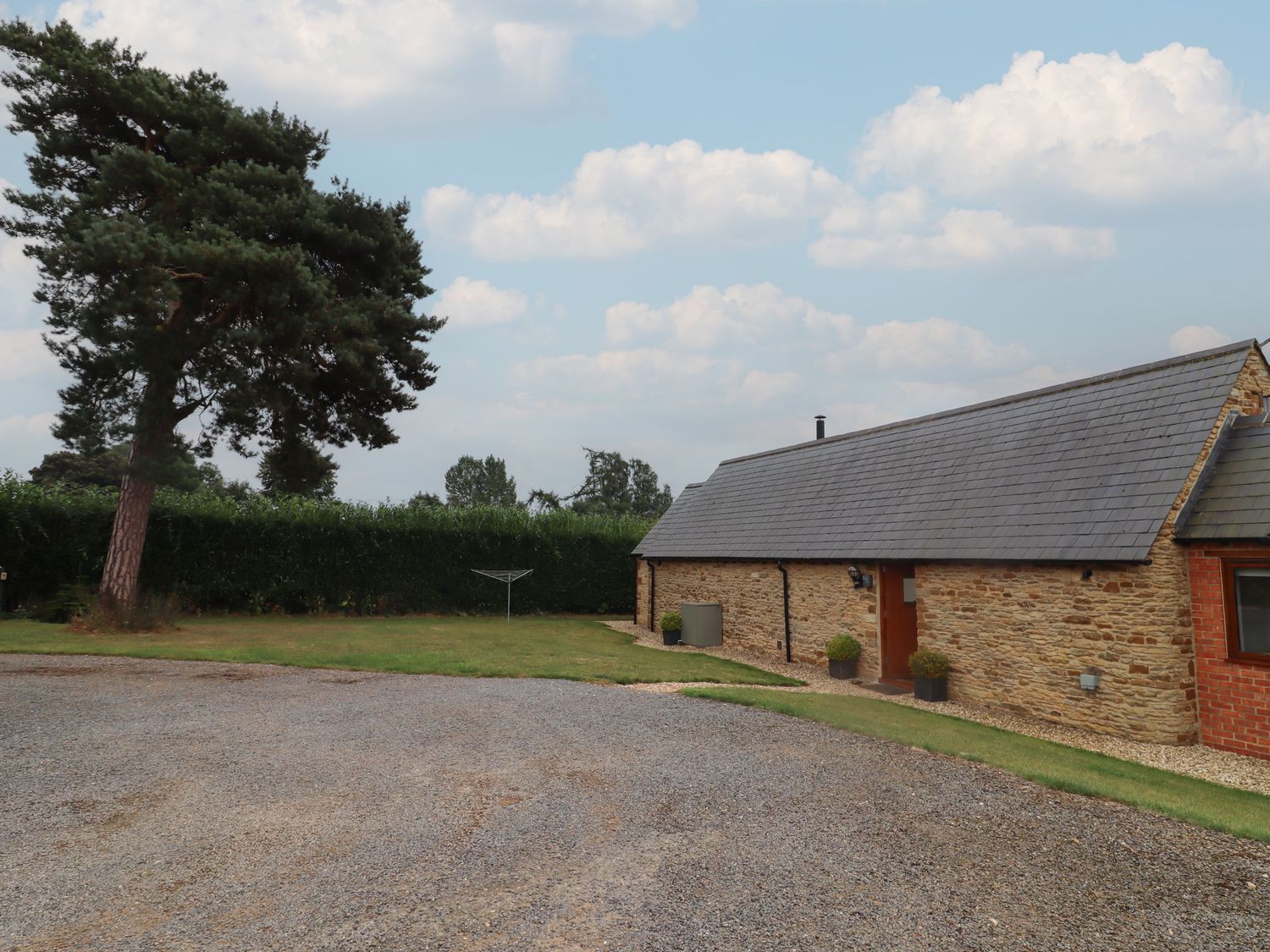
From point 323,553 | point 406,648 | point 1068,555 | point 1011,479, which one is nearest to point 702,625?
point 406,648

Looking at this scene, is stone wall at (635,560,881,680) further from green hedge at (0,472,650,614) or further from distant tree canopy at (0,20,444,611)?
distant tree canopy at (0,20,444,611)

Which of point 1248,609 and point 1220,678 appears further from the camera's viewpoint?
point 1220,678

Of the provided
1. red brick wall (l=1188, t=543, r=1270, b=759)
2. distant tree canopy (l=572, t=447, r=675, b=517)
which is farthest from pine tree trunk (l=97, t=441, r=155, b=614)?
distant tree canopy (l=572, t=447, r=675, b=517)

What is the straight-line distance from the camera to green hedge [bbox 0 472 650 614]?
19422mm

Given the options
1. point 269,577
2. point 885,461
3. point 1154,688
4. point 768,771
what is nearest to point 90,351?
point 269,577

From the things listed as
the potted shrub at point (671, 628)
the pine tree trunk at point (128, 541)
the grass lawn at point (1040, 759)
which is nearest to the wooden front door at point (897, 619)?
the grass lawn at point (1040, 759)

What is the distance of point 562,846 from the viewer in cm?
526

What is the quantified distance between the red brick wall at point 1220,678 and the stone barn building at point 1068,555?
0.02m

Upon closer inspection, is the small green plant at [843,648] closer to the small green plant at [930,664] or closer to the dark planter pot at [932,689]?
the small green plant at [930,664]

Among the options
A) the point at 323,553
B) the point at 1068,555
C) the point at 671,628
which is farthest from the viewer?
the point at 323,553

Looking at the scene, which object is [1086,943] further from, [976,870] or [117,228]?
[117,228]

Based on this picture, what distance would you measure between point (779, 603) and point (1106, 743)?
310 inches

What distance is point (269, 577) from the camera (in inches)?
866

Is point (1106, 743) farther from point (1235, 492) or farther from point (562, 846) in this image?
point (562, 846)
